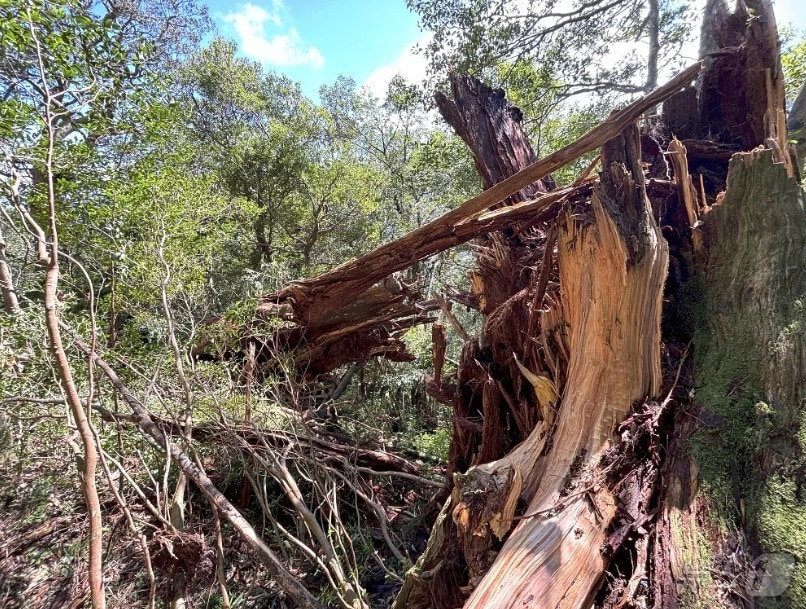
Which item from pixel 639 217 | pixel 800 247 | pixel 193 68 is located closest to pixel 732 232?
pixel 800 247

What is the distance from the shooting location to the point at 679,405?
173cm

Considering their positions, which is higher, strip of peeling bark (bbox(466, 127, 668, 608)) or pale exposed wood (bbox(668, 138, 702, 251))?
pale exposed wood (bbox(668, 138, 702, 251))

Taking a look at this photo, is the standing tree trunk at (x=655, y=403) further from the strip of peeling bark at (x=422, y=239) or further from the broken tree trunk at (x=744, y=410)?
the strip of peeling bark at (x=422, y=239)

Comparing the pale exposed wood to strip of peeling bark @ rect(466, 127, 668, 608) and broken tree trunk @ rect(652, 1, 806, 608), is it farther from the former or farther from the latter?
strip of peeling bark @ rect(466, 127, 668, 608)

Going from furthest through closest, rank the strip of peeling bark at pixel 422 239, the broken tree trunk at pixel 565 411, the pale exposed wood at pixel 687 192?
the pale exposed wood at pixel 687 192 < the strip of peeling bark at pixel 422 239 < the broken tree trunk at pixel 565 411

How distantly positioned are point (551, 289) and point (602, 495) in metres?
1.29

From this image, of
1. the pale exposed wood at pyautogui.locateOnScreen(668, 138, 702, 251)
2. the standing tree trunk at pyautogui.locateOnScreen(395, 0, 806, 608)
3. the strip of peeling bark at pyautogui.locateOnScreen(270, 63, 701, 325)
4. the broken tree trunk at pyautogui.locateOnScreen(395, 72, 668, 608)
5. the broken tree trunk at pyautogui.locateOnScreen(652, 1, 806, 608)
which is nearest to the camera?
the broken tree trunk at pyautogui.locateOnScreen(652, 1, 806, 608)

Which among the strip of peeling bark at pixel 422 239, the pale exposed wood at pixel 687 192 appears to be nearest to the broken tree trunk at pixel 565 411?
the strip of peeling bark at pixel 422 239

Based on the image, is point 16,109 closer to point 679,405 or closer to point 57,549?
point 57,549

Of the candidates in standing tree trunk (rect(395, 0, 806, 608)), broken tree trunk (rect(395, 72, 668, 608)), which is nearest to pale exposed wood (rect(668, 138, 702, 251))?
standing tree trunk (rect(395, 0, 806, 608))

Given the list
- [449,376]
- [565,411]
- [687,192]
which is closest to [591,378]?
[565,411]

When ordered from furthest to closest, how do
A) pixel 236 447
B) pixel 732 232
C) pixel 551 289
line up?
pixel 236 447 < pixel 551 289 < pixel 732 232

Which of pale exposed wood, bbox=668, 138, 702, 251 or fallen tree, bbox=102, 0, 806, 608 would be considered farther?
pale exposed wood, bbox=668, 138, 702, 251

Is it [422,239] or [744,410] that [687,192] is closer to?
[744,410]
